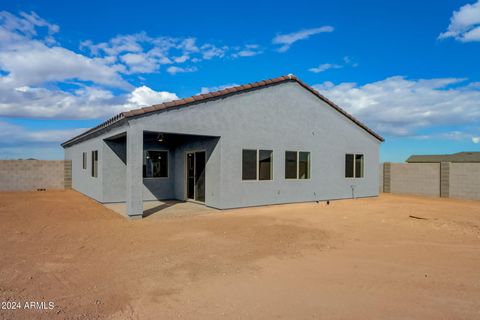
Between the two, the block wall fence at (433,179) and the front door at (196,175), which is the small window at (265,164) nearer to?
the front door at (196,175)

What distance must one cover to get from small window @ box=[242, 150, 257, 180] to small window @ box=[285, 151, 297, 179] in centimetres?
171

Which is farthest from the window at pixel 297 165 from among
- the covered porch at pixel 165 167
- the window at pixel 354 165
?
the covered porch at pixel 165 167

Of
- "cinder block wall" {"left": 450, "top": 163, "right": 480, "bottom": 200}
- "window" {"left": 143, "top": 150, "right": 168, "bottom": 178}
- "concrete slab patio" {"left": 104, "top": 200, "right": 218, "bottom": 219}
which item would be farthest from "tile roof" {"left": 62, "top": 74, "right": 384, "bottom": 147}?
"cinder block wall" {"left": 450, "top": 163, "right": 480, "bottom": 200}

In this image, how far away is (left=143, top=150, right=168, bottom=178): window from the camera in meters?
14.6

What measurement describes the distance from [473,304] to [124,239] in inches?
261

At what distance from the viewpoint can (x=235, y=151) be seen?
40.4 feet

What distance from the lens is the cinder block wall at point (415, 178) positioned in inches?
730

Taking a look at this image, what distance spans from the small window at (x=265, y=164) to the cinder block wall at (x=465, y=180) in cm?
1103

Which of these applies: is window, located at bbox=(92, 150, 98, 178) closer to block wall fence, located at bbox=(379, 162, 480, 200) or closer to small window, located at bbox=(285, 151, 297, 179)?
small window, located at bbox=(285, 151, 297, 179)

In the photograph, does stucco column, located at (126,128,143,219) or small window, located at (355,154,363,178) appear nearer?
stucco column, located at (126,128,143,219)

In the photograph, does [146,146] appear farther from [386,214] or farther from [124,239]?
[386,214]

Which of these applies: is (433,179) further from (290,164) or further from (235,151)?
(235,151)

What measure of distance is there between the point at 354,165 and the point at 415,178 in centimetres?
525

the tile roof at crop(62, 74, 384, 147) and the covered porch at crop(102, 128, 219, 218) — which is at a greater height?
the tile roof at crop(62, 74, 384, 147)
